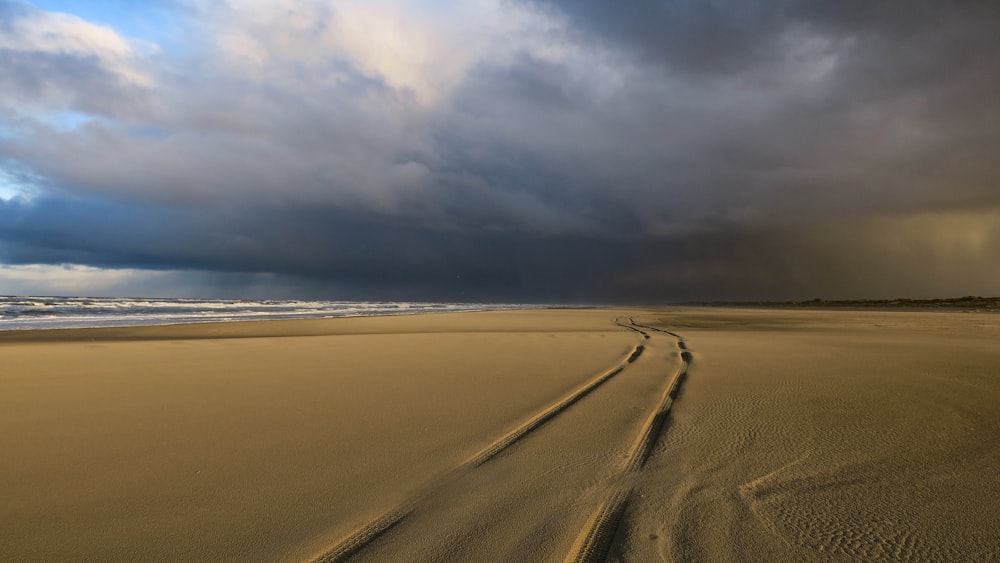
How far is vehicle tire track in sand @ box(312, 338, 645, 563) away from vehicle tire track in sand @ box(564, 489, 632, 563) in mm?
108

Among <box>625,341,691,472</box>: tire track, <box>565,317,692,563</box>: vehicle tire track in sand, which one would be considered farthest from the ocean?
<box>565,317,692,563</box>: vehicle tire track in sand

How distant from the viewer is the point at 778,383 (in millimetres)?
8633

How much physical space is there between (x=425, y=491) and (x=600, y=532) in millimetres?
1426

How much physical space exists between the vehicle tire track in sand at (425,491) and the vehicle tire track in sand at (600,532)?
→ 11 cm

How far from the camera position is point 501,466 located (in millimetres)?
4641

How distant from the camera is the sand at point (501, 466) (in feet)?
10.6

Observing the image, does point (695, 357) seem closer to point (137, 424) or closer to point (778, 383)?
point (778, 383)

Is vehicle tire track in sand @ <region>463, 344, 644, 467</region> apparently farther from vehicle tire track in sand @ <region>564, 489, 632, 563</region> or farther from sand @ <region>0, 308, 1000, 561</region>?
vehicle tire track in sand @ <region>564, 489, 632, 563</region>

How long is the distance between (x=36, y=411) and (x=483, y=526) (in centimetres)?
681

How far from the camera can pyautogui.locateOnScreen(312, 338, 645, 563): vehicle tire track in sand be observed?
3.12 metres

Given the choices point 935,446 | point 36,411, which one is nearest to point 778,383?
point 935,446

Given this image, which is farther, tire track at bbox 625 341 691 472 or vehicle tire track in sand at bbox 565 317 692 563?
tire track at bbox 625 341 691 472

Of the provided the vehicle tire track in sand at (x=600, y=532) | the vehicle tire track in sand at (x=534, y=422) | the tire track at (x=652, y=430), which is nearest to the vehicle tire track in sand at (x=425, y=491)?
the vehicle tire track in sand at (x=534, y=422)

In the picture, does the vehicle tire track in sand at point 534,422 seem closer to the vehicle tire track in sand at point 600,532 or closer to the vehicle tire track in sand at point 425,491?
the vehicle tire track in sand at point 425,491
